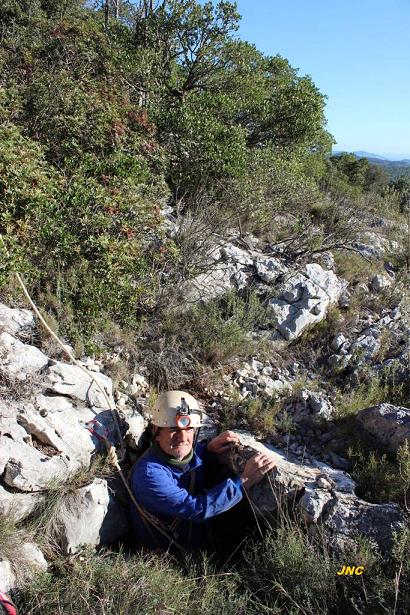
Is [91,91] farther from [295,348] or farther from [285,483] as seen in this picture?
[285,483]

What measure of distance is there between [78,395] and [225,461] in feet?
4.39

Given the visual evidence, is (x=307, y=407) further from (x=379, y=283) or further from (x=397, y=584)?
(x=379, y=283)

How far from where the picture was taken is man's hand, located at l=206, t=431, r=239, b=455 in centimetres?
385

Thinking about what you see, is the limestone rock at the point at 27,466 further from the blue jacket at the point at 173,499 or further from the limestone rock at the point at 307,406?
the limestone rock at the point at 307,406

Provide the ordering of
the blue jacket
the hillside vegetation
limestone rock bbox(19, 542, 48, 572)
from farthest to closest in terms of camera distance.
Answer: the hillside vegetation < the blue jacket < limestone rock bbox(19, 542, 48, 572)

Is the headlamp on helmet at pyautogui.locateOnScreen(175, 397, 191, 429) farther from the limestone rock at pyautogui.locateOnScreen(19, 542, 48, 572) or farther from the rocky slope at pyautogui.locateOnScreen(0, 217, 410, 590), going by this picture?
the limestone rock at pyautogui.locateOnScreen(19, 542, 48, 572)

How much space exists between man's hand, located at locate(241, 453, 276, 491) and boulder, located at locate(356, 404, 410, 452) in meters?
1.08

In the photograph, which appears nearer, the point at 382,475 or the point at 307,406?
the point at 382,475

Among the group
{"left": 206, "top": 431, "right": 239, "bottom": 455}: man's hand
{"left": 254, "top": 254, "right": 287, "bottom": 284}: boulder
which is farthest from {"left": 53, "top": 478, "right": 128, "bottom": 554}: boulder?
{"left": 254, "top": 254, "right": 287, "bottom": 284}: boulder

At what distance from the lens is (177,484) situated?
3.53m

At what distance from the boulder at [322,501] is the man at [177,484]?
6.3 inches

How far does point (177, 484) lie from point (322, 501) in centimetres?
107

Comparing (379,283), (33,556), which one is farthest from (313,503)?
(379,283)

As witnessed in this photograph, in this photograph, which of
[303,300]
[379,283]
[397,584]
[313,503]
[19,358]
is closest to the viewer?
[397,584]
